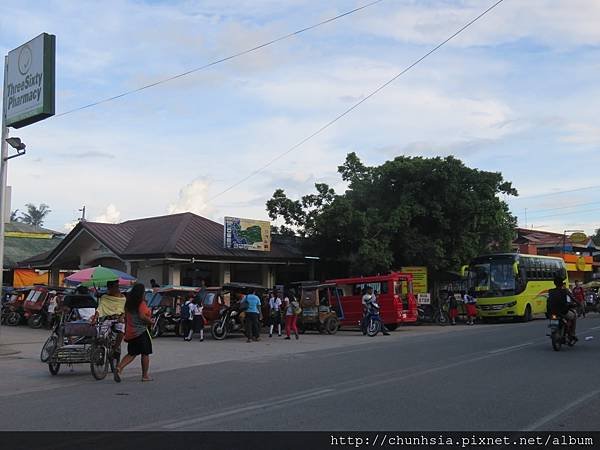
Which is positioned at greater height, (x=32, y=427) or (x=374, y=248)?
(x=374, y=248)

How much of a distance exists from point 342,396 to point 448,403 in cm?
158

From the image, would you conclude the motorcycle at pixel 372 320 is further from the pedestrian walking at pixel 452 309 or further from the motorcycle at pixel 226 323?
the pedestrian walking at pixel 452 309

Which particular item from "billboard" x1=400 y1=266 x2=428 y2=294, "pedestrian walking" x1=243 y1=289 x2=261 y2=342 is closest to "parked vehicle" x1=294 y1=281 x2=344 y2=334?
"pedestrian walking" x1=243 y1=289 x2=261 y2=342

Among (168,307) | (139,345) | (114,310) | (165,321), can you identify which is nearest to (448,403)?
(139,345)

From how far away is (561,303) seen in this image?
14938 millimetres

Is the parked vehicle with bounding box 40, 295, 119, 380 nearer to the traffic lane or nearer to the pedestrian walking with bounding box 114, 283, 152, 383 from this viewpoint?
the pedestrian walking with bounding box 114, 283, 152, 383

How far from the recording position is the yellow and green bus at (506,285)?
30.4 m

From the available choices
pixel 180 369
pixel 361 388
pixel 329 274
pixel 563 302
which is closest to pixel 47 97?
pixel 180 369

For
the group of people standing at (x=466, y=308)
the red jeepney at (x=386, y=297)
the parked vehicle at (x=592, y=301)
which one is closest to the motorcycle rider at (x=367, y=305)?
the red jeepney at (x=386, y=297)

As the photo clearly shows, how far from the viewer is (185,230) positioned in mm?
31703

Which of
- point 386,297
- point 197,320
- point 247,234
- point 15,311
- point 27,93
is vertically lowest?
point 197,320

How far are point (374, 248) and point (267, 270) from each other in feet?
23.9

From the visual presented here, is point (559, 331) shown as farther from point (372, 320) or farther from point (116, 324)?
point (116, 324)
